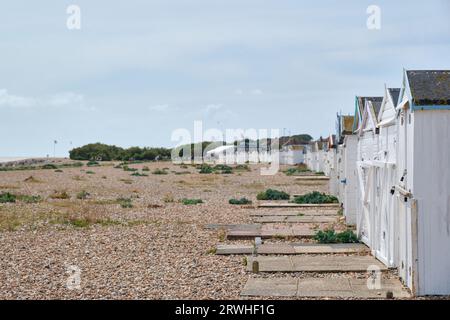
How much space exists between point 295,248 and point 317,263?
1817 millimetres

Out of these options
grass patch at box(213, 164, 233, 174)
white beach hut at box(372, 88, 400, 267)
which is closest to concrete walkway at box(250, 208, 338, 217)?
white beach hut at box(372, 88, 400, 267)

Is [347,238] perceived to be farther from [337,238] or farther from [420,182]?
[420,182]

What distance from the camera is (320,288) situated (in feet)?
32.0

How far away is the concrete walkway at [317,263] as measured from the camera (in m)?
11.2

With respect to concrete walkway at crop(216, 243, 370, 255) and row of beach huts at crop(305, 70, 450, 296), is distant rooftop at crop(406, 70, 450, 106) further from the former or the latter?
concrete walkway at crop(216, 243, 370, 255)

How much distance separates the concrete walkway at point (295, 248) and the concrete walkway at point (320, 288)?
8.72 ft

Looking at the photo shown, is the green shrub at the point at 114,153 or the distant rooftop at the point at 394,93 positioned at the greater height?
the distant rooftop at the point at 394,93

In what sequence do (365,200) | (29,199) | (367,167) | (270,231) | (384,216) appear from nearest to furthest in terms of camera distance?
(384,216), (365,200), (367,167), (270,231), (29,199)

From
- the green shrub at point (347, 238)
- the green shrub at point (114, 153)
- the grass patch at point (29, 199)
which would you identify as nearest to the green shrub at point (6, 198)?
the grass patch at point (29, 199)

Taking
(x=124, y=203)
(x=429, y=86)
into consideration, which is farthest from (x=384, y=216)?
(x=124, y=203)

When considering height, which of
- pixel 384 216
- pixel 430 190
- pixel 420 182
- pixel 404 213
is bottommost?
pixel 384 216

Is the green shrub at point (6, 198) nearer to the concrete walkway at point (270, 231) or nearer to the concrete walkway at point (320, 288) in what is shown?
the concrete walkway at point (270, 231)
